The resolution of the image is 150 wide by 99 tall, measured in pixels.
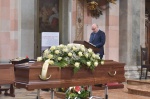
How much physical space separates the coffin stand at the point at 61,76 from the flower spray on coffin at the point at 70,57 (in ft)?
0.24

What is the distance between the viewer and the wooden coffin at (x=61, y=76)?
157 inches

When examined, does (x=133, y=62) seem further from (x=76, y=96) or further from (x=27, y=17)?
(x=76, y=96)

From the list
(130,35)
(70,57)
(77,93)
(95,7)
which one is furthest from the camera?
(130,35)

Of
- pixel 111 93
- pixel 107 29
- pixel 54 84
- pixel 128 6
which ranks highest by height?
pixel 128 6

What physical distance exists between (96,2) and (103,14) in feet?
1.99

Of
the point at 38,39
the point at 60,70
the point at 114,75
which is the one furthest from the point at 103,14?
the point at 60,70

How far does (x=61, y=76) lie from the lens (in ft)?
13.8

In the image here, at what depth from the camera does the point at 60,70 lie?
418 centimetres

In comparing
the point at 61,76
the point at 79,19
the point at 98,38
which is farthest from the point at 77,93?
the point at 79,19

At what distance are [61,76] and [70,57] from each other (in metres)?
0.32

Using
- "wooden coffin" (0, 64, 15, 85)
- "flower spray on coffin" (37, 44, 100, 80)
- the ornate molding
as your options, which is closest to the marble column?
the ornate molding

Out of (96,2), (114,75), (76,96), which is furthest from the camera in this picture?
(96,2)

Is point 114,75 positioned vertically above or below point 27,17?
below

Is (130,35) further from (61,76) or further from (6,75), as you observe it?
(61,76)
